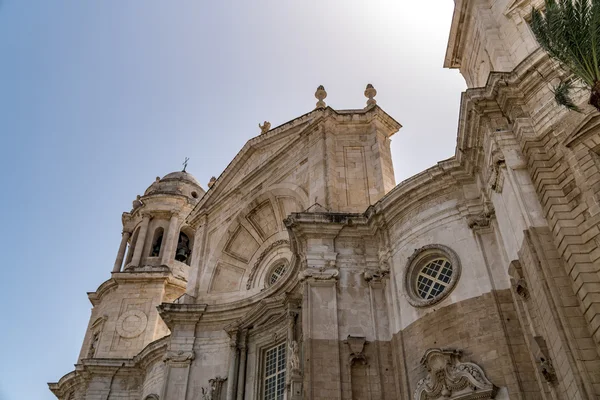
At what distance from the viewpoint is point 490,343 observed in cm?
1172

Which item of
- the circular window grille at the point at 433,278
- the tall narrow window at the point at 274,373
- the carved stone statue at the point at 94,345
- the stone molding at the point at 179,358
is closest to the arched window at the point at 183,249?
the carved stone statue at the point at 94,345

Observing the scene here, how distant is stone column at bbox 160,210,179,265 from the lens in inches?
1148

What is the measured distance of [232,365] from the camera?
17703 mm

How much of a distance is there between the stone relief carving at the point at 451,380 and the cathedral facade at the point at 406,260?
3 cm

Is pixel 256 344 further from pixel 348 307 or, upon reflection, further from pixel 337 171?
pixel 337 171

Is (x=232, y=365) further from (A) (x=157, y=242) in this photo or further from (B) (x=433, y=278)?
(A) (x=157, y=242)

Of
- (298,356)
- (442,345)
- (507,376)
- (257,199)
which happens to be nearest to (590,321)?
(507,376)

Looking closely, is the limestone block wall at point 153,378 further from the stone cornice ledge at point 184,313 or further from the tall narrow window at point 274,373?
the tall narrow window at point 274,373

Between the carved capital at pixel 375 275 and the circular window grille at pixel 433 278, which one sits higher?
the carved capital at pixel 375 275

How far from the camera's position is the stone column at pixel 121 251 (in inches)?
1206

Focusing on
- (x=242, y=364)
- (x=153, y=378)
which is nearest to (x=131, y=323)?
(x=153, y=378)

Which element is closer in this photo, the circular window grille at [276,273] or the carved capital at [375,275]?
the carved capital at [375,275]

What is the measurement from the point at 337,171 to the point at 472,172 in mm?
5407

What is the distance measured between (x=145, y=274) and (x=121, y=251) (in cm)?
455
